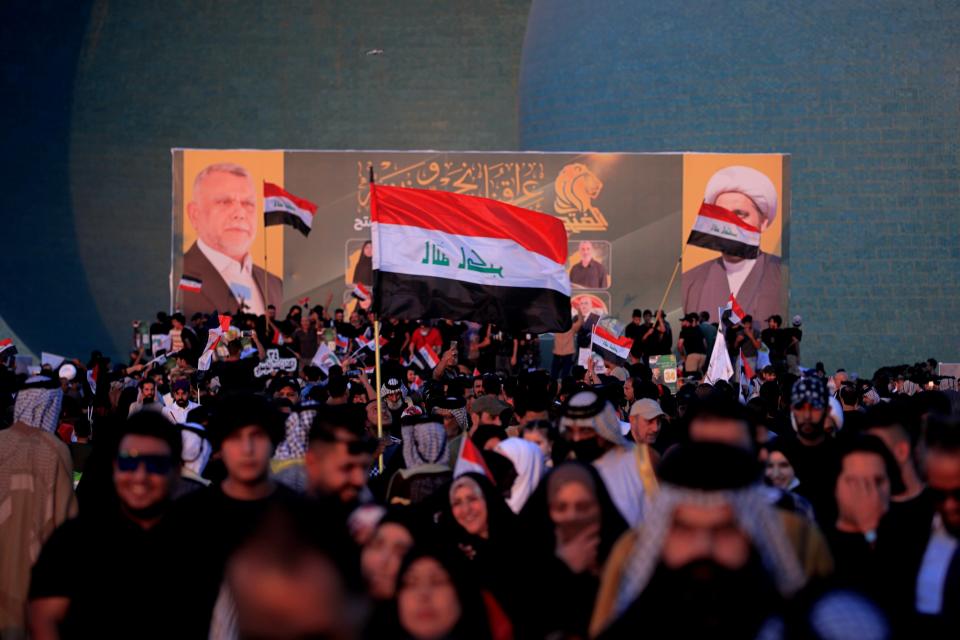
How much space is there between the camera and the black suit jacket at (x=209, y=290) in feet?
69.7

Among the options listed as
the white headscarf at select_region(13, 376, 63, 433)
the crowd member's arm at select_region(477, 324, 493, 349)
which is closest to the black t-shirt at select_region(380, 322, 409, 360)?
the crowd member's arm at select_region(477, 324, 493, 349)

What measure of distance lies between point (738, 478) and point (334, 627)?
4.65 feet

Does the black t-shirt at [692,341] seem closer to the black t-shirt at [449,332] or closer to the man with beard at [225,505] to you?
the black t-shirt at [449,332]

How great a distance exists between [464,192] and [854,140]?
794cm

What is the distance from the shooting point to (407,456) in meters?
7.08

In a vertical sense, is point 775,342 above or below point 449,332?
below

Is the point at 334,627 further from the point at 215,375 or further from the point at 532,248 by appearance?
the point at 215,375

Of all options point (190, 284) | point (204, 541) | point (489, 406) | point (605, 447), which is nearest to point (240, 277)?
point (190, 284)

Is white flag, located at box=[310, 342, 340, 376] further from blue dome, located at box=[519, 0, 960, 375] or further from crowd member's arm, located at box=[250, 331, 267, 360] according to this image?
blue dome, located at box=[519, 0, 960, 375]

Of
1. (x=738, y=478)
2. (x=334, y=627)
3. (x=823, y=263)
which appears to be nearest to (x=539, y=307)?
(x=738, y=478)

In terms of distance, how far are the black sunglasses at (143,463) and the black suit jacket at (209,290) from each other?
54.1 feet

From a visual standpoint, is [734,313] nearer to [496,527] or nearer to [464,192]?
[464,192]

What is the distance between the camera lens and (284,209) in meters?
20.6

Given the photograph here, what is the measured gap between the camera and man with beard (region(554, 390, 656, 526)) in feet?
16.9
